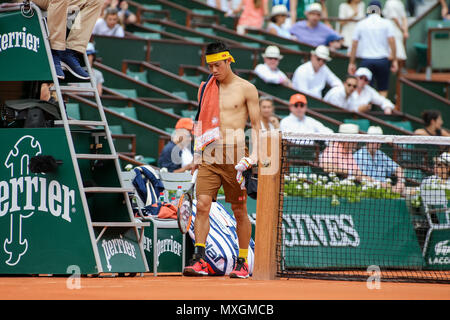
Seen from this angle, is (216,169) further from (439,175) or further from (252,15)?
(252,15)

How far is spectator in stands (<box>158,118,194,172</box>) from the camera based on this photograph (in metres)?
12.7

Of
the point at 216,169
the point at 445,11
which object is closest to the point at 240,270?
the point at 216,169

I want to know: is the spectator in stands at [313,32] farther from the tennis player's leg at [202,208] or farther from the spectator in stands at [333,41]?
the tennis player's leg at [202,208]

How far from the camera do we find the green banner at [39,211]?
27.9ft

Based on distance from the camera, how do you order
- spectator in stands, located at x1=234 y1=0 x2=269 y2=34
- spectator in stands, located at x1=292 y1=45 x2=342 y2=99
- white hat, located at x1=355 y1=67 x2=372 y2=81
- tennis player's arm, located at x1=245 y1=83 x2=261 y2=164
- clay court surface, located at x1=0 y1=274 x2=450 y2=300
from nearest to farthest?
clay court surface, located at x1=0 y1=274 x2=450 y2=300 → tennis player's arm, located at x1=245 y1=83 x2=261 y2=164 → white hat, located at x1=355 y1=67 x2=372 y2=81 → spectator in stands, located at x1=292 y1=45 x2=342 y2=99 → spectator in stands, located at x1=234 y1=0 x2=269 y2=34

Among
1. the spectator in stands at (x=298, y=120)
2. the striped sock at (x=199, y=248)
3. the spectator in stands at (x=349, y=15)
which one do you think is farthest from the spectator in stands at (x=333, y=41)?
the striped sock at (x=199, y=248)

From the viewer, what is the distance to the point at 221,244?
33.1ft

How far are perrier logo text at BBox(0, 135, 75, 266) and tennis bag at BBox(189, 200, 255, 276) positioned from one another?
6.95 ft

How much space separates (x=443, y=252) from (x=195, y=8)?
1177 cm

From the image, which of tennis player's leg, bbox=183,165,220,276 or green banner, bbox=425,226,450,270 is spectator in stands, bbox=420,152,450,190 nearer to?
green banner, bbox=425,226,450,270

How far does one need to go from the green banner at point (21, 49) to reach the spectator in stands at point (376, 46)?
1024cm

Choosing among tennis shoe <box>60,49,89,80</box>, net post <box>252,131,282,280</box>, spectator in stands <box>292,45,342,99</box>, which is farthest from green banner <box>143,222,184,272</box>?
Result: spectator in stands <box>292,45,342,99</box>

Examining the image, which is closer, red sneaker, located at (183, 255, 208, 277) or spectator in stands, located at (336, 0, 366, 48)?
red sneaker, located at (183, 255, 208, 277)
